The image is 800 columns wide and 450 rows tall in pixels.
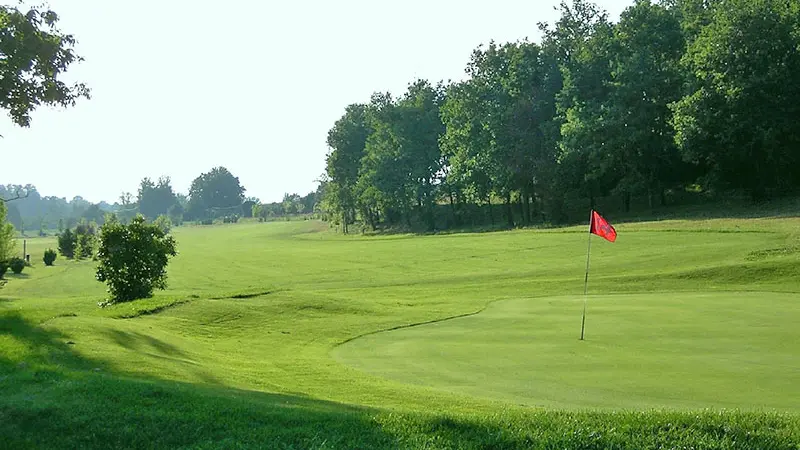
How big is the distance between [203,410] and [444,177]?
3344 inches

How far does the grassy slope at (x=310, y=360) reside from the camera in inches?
298

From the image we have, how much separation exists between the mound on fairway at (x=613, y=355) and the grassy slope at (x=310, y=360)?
1.27 meters

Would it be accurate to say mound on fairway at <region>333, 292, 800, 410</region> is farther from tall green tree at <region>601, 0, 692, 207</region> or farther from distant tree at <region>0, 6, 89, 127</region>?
tall green tree at <region>601, 0, 692, 207</region>

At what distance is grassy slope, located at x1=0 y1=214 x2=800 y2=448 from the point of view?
7574mm

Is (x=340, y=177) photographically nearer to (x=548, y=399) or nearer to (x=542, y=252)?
(x=542, y=252)

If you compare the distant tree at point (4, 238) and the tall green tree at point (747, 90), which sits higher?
the tall green tree at point (747, 90)

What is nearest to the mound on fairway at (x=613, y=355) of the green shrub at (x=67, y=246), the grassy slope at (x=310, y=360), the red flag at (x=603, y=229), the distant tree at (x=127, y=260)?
the grassy slope at (x=310, y=360)

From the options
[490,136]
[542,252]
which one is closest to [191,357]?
[542,252]

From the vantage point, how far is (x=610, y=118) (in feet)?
208

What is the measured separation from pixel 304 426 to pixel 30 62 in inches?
832

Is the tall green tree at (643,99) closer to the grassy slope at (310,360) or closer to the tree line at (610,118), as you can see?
the tree line at (610,118)

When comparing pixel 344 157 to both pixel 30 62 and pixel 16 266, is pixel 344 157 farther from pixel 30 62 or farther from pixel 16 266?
pixel 30 62

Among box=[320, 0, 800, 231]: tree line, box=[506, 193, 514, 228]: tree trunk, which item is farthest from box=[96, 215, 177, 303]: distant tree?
box=[506, 193, 514, 228]: tree trunk

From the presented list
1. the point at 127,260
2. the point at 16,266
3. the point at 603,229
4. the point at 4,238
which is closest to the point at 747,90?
the point at 603,229
